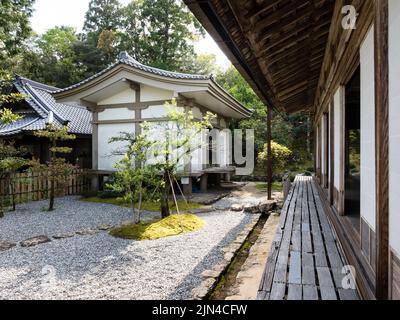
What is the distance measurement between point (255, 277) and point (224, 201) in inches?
248

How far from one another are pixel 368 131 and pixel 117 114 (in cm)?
1014

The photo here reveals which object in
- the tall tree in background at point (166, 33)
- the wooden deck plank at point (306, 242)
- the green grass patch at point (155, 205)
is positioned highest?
the tall tree in background at point (166, 33)

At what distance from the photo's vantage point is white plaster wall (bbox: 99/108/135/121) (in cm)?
1112

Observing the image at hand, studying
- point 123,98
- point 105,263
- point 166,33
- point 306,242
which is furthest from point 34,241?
point 166,33

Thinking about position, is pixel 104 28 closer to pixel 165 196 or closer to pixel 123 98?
pixel 123 98

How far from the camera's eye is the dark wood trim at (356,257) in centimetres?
196

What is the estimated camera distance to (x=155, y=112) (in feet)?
35.0

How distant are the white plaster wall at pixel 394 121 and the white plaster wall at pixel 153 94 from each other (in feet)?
30.0

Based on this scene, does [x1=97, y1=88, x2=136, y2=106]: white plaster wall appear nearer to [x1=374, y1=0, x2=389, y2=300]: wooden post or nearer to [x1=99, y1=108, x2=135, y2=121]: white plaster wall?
[x1=99, y1=108, x2=135, y2=121]: white plaster wall

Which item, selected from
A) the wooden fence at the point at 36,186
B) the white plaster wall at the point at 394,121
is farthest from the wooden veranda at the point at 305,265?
the wooden fence at the point at 36,186

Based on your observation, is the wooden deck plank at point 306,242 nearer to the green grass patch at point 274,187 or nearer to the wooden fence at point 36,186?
the wooden fence at point 36,186

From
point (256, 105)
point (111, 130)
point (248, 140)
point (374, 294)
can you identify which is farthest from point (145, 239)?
point (256, 105)

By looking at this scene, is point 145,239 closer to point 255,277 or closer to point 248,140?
point 255,277

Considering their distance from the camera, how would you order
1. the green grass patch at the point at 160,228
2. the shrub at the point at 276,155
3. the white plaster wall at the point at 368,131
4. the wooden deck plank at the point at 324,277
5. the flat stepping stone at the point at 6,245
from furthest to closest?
the shrub at the point at 276,155, the green grass patch at the point at 160,228, the flat stepping stone at the point at 6,245, the wooden deck plank at the point at 324,277, the white plaster wall at the point at 368,131
